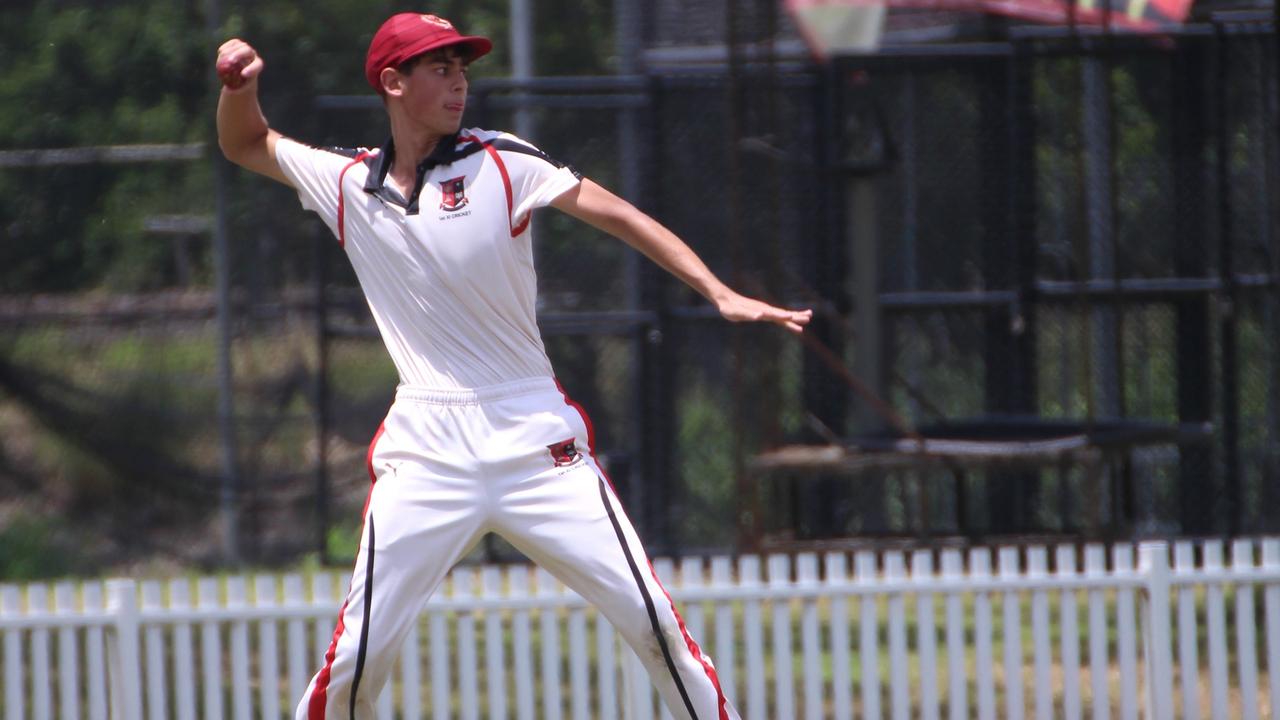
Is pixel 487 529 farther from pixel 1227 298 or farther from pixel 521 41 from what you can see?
pixel 1227 298

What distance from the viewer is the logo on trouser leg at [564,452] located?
3.86m

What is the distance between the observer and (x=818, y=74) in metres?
8.98

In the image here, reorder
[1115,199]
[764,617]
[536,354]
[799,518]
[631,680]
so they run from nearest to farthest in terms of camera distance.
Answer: [536,354] → [631,680] → [764,617] → [1115,199] → [799,518]

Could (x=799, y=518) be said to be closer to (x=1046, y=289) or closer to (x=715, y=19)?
(x=1046, y=289)

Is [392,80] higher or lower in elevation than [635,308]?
higher

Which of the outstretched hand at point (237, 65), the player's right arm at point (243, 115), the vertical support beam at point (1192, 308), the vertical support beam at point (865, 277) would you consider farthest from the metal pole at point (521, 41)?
the outstretched hand at point (237, 65)

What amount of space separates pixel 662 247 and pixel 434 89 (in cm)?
66

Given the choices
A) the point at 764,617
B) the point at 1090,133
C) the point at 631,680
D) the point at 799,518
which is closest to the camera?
the point at 631,680

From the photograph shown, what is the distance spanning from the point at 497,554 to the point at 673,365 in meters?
1.42

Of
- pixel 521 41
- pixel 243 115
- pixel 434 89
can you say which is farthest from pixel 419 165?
pixel 521 41

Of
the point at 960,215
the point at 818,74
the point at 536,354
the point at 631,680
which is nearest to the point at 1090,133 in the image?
the point at 960,215

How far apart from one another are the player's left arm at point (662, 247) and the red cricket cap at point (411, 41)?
42cm

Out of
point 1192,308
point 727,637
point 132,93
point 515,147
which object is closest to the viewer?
point 515,147

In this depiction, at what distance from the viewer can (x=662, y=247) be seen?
3818 millimetres
